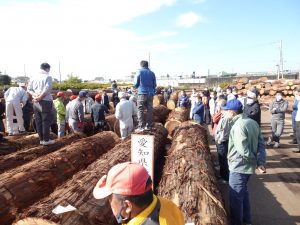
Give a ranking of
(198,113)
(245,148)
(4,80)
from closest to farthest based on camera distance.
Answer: (245,148), (198,113), (4,80)

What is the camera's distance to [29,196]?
17.2 feet

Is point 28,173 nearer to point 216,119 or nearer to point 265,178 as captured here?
point 216,119

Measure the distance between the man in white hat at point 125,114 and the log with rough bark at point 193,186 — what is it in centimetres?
213

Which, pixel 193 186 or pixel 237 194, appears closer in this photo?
pixel 237 194

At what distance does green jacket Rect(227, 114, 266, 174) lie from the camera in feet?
16.8

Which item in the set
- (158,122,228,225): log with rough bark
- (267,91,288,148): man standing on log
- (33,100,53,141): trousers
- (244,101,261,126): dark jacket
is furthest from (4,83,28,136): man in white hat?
(267,91,288,148): man standing on log

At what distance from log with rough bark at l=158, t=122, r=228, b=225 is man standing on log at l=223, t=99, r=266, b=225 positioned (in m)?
0.33

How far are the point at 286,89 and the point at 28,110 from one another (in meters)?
22.0

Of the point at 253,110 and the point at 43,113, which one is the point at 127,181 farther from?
the point at 253,110

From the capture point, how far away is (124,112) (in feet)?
31.7

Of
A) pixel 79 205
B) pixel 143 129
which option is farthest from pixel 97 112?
pixel 79 205

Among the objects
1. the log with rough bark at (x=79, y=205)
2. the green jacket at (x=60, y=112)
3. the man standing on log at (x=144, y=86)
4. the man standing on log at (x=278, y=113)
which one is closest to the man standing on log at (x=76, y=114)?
the green jacket at (x=60, y=112)

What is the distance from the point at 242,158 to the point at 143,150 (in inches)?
64.6

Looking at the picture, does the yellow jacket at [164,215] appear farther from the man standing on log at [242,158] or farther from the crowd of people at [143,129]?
the man standing on log at [242,158]
